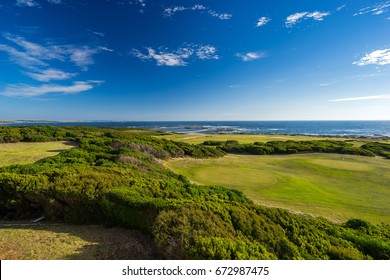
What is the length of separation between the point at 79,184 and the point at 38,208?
1774 mm

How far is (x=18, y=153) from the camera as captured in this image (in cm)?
2136

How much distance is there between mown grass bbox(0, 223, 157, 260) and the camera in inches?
218

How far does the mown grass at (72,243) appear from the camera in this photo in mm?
5539

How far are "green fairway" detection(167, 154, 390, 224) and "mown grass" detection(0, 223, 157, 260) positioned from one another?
11062mm

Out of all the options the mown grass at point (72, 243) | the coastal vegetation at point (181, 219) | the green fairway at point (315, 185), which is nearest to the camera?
the coastal vegetation at point (181, 219)

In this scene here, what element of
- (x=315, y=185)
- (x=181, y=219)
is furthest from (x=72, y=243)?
(x=315, y=185)

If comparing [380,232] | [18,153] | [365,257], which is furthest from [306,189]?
[18,153]

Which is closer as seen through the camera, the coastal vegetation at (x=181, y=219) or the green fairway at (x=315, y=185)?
the coastal vegetation at (x=181, y=219)

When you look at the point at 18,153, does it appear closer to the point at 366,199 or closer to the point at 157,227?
the point at 157,227

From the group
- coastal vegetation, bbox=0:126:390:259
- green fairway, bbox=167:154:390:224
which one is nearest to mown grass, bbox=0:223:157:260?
coastal vegetation, bbox=0:126:390:259

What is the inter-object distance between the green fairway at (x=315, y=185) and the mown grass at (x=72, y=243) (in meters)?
11.1

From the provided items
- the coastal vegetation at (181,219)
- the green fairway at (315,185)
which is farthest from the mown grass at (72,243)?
the green fairway at (315,185)

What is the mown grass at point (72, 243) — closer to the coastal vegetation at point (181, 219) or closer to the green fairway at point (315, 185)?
the coastal vegetation at point (181, 219)

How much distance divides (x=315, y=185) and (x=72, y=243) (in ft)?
65.4
